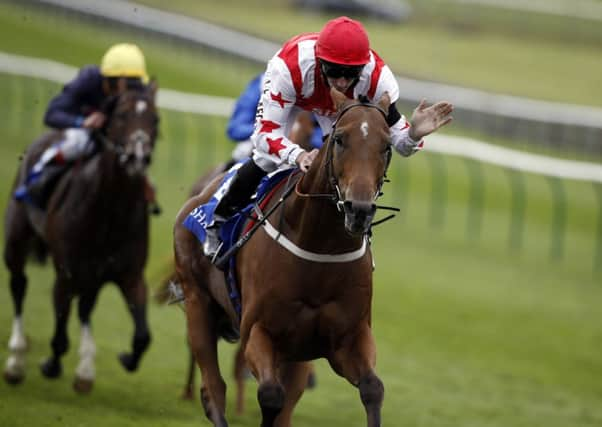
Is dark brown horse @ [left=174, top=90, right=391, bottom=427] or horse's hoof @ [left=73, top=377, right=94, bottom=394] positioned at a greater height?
dark brown horse @ [left=174, top=90, right=391, bottom=427]

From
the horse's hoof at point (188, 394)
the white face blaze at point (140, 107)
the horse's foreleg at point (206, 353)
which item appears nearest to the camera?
the horse's foreleg at point (206, 353)

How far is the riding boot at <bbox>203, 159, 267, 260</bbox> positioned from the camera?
5.50 meters

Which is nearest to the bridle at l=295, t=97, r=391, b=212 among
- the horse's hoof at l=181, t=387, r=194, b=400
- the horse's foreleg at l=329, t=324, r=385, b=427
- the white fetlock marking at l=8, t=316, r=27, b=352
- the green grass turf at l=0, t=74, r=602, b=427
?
the horse's foreleg at l=329, t=324, r=385, b=427

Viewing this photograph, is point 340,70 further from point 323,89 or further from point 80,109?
point 80,109

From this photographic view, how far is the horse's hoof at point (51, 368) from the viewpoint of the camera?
773 cm

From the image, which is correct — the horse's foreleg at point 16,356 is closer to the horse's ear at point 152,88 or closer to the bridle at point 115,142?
the bridle at point 115,142

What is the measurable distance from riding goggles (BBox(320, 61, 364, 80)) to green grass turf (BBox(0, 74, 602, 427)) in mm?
2725

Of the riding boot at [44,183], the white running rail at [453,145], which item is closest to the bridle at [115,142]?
the riding boot at [44,183]

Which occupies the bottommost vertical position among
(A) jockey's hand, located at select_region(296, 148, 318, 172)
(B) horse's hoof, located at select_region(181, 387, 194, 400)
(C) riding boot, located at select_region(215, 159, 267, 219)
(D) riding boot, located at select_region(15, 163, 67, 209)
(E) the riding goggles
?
(B) horse's hoof, located at select_region(181, 387, 194, 400)

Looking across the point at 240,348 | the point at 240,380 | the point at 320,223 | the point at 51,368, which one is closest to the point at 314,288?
the point at 320,223

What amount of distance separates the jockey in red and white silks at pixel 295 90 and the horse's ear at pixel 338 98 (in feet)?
0.65

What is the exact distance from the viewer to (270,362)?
4875 millimetres

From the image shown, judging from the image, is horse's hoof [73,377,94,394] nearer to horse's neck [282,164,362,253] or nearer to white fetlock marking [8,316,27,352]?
white fetlock marking [8,316,27,352]

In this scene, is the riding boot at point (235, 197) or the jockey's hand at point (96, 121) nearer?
the riding boot at point (235, 197)
